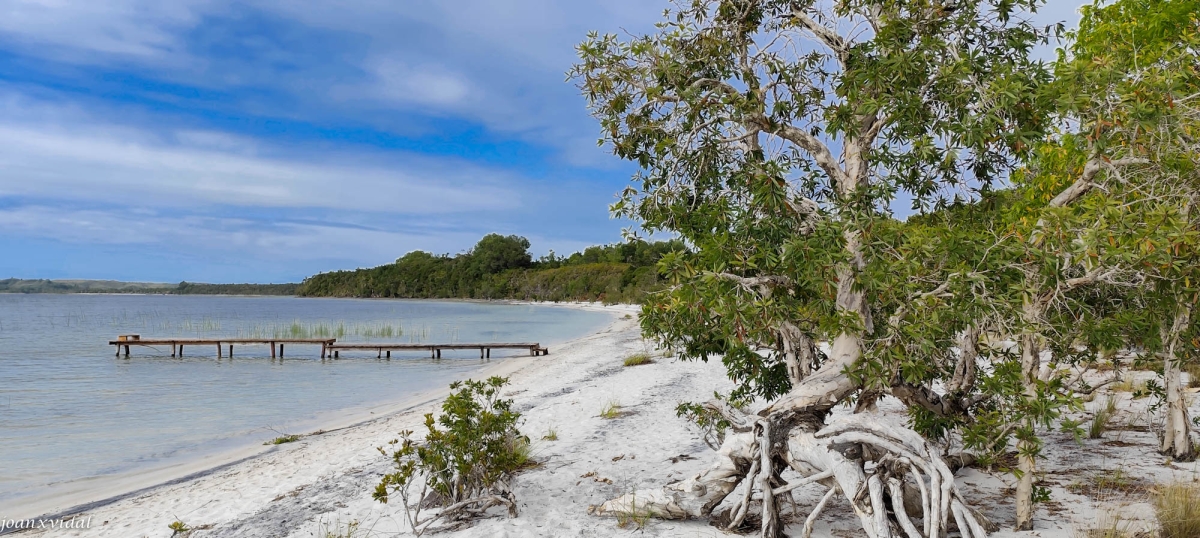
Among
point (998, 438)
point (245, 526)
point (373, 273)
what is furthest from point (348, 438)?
point (373, 273)

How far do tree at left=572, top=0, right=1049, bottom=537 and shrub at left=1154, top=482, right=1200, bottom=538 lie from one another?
1136mm

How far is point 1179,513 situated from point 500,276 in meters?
122

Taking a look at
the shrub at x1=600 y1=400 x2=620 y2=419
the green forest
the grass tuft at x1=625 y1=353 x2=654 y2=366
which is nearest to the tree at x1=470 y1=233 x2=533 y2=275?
the green forest

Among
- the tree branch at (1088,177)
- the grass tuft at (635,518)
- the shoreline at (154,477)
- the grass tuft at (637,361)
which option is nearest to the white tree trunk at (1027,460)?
the tree branch at (1088,177)

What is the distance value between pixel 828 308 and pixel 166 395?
20005 mm

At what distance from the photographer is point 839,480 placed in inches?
181

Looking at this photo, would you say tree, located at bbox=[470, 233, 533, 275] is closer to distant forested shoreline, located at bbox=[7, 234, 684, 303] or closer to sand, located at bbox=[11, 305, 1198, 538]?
distant forested shoreline, located at bbox=[7, 234, 684, 303]

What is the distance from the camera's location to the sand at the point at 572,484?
5.36 meters

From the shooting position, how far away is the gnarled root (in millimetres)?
4250

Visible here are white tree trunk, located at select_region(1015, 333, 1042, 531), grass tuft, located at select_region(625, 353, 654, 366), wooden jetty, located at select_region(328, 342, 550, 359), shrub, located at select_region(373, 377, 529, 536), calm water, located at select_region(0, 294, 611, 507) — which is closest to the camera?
white tree trunk, located at select_region(1015, 333, 1042, 531)

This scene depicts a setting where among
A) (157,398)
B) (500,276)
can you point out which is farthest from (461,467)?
(500,276)

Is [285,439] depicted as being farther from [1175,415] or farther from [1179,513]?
[1175,415]

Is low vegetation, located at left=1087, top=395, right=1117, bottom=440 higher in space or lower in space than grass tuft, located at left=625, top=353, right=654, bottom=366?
higher

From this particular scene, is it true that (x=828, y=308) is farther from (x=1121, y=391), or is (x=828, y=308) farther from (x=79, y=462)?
(x=79, y=462)
